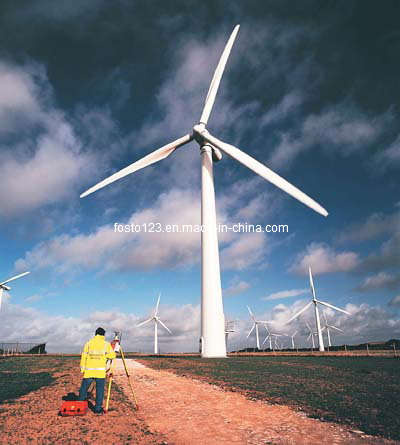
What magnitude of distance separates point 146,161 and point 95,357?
3657 cm

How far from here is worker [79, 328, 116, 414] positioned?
11.2 metres

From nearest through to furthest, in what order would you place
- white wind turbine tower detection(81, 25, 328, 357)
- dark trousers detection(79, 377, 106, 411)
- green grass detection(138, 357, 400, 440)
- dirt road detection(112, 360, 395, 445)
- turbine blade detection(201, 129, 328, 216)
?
dirt road detection(112, 360, 395, 445), green grass detection(138, 357, 400, 440), dark trousers detection(79, 377, 106, 411), turbine blade detection(201, 129, 328, 216), white wind turbine tower detection(81, 25, 328, 357)

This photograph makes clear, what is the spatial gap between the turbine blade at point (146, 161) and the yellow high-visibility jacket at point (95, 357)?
31.5 metres

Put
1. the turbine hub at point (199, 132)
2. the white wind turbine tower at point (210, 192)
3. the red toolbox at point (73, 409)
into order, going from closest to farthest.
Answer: the red toolbox at point (73, 409)
the white wind turbine tower at point (210, 192)
the turbine hub at point (199, 132)

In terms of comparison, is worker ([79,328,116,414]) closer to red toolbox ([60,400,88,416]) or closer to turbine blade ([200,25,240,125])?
red toolbox ([60,400,88,416])

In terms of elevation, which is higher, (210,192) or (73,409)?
(210,192)

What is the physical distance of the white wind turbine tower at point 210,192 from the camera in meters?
37.8

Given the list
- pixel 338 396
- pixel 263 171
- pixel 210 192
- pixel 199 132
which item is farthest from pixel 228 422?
pixel 199 132

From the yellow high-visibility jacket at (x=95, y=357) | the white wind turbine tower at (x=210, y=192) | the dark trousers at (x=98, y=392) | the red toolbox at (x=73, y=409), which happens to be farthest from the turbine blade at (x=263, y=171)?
the red toolbox at (x=73, y=409)

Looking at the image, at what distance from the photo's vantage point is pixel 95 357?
11.4 m

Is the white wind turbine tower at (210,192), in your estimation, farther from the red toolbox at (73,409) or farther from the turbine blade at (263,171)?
the red toolbox at (73,409)

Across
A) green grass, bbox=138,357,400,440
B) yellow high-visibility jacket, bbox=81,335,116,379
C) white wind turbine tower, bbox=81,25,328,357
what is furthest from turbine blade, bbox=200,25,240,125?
yellow high-visibility jacket, bbox=81,335,116,379

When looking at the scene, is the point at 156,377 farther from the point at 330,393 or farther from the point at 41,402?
the point at 330,393

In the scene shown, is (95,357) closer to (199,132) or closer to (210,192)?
(210,192)
